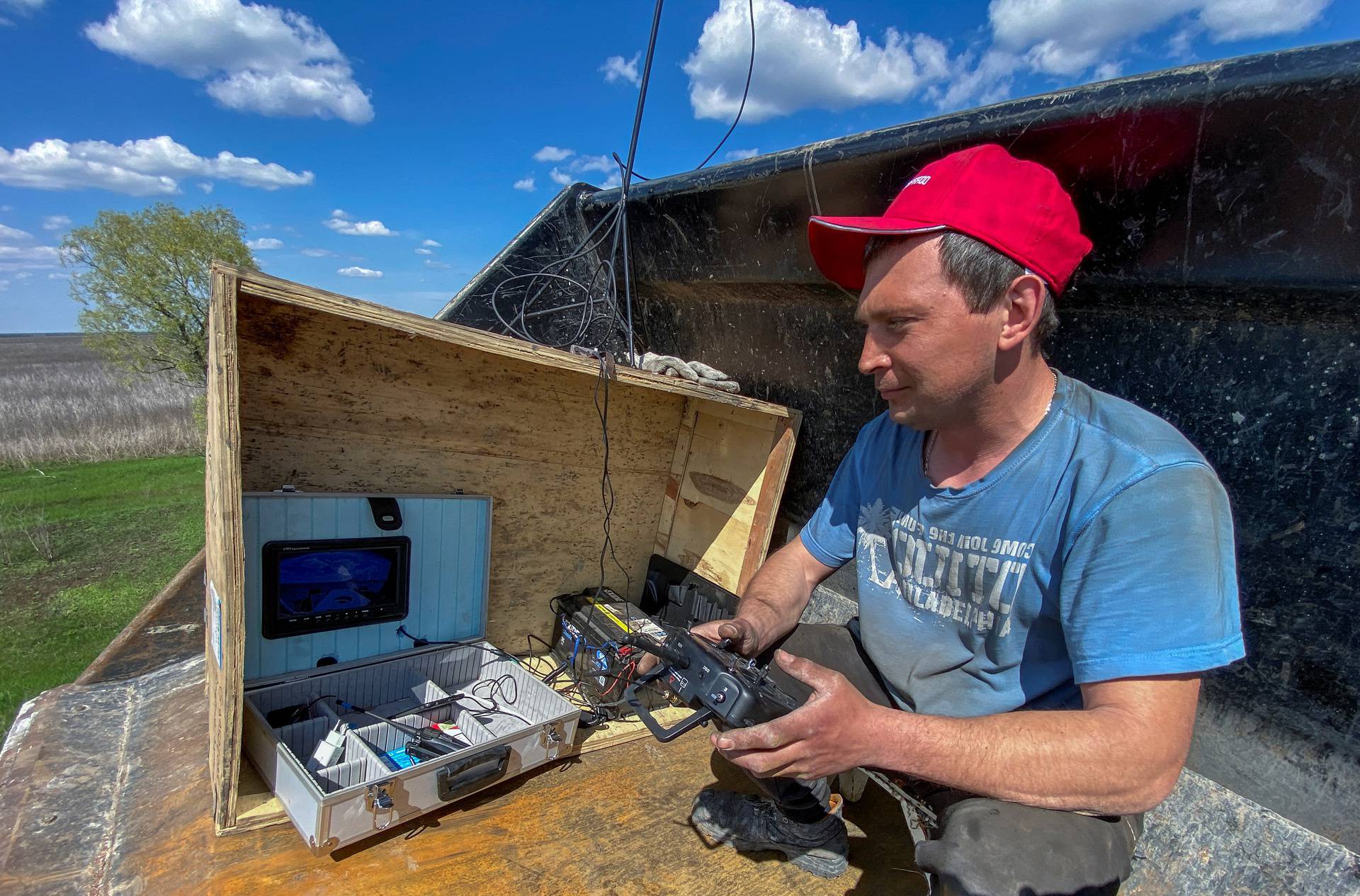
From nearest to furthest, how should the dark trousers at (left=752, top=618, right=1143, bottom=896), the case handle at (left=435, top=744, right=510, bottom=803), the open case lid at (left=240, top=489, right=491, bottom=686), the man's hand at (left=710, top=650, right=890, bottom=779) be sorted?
the dark trousers at (left=752, top=618, right=1143, bottom=896)
the man's hand at (left=710, top=650, right=890, bottom=779)
the case handle at (left=435, top=744, right=510, bottom=803)
the open case lid at (left=240, top=489, right=491, bottom=686)

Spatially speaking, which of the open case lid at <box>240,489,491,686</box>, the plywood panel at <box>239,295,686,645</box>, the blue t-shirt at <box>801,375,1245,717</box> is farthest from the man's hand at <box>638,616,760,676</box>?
the open case lid at <box>240,489,491,686</box>

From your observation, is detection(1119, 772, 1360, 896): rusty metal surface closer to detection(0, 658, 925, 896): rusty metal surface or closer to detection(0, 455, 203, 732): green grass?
detection(0, 658, 925, 896): rusty metal surface

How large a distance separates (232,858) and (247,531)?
857 mm

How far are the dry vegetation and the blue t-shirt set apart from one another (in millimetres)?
13506

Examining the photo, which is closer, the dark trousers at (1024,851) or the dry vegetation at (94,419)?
the dark trousers at (1024,851)

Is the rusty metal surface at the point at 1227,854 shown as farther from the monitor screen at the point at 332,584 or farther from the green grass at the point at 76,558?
the green grass at the point at 76,558

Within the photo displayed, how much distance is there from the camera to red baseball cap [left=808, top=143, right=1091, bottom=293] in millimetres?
1177

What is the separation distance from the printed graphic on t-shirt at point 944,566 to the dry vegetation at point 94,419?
13.5m

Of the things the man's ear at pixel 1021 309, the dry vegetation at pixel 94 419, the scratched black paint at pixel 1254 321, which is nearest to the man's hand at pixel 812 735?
the scratched black paint at pixel 1254 321

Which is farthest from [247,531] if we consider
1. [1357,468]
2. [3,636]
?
[3,636]

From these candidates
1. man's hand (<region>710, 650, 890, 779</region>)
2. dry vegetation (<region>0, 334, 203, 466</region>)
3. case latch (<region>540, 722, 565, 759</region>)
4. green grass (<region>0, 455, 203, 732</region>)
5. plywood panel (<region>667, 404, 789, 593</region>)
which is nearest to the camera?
man's hand (<region>710, 650, 890, 779</region>)

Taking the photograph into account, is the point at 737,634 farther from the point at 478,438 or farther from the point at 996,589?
the point at 478,438

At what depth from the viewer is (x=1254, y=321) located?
1264 mm

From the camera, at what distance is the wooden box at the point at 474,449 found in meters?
1.50
